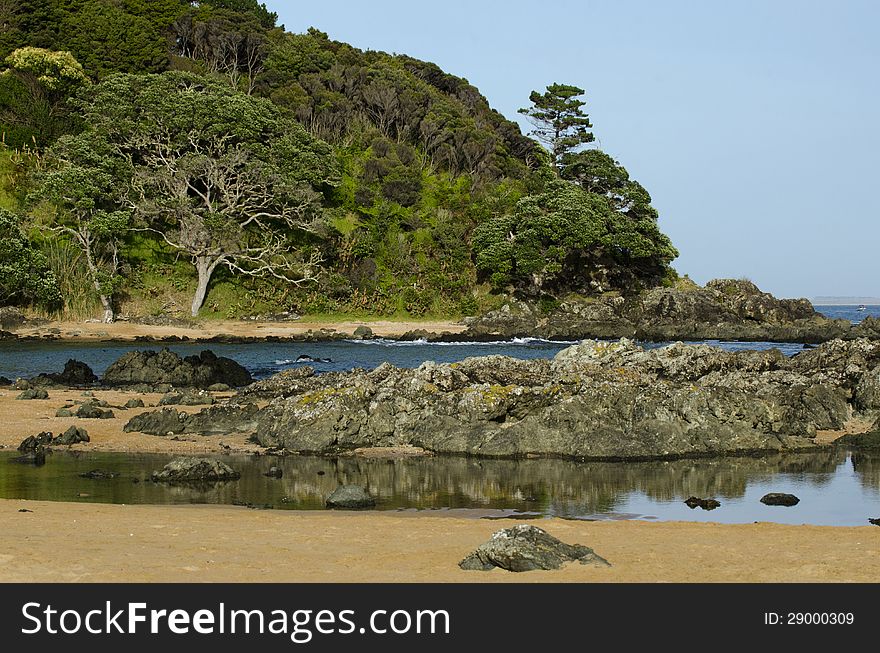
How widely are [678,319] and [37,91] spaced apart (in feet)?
157

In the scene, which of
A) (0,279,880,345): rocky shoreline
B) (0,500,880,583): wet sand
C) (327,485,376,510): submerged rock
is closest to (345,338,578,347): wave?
(0,279,880,345): rocky shoreline

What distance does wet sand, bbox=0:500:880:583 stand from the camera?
391 inches

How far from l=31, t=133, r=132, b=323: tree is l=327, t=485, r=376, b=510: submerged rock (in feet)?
153

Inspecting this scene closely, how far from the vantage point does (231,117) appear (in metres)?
63.3

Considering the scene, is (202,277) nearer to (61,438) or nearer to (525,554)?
(61,438)

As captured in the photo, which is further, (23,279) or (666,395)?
(23,279)

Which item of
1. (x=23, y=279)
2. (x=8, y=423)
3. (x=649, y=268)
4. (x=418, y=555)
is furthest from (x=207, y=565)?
(x=649, y=268)

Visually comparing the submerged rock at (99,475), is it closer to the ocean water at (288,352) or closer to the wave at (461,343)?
the ocean water at (288,352)

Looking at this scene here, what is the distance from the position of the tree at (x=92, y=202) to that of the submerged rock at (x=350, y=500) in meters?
46.5

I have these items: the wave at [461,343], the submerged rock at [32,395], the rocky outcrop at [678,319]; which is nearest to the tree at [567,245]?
the rocky outcrop at [678,319]

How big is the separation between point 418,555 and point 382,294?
5850 cm

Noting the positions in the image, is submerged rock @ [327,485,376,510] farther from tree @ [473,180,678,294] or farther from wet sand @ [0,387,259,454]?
tree @ [473,180,678,294]

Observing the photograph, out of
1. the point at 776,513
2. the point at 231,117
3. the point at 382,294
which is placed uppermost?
the point at 231,117
